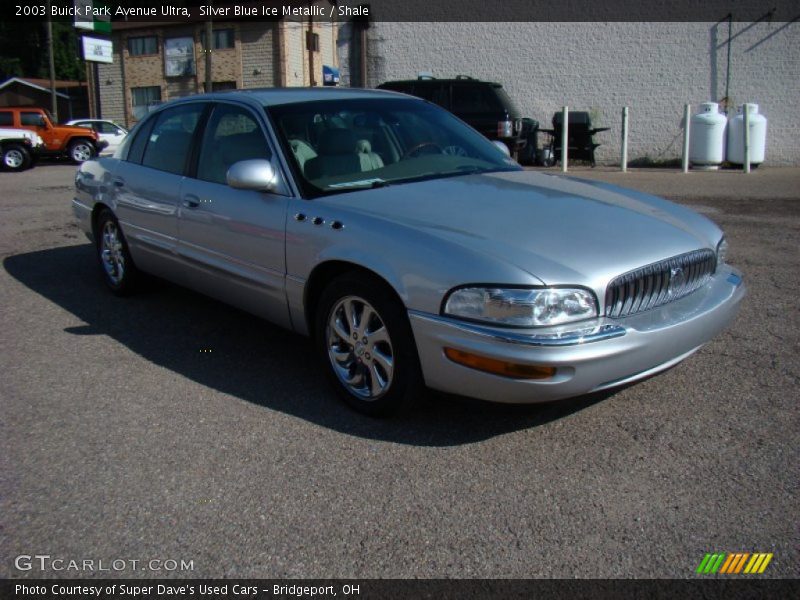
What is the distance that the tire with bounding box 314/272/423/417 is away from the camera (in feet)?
11.2

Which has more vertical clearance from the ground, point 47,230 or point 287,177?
point 287,177

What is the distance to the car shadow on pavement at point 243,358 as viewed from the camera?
3.60 meters

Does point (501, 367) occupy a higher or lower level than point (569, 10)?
lower

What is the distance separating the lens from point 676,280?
3.50m

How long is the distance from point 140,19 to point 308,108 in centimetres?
3966

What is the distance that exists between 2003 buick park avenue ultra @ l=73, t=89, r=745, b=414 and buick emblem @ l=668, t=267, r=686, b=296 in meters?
0.01

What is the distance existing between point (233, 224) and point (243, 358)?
0.81 metres

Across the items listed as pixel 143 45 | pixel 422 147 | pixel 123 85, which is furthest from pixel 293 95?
pixel 123 85

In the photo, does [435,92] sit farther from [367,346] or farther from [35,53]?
[35,53]

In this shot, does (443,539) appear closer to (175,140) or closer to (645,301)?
(645,301)

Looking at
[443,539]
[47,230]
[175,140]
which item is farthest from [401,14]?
[443,539]

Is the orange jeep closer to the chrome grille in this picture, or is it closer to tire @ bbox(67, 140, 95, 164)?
tire @ bbox(67, 140, 95, 164)

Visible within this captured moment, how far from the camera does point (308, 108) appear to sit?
4.49 metres

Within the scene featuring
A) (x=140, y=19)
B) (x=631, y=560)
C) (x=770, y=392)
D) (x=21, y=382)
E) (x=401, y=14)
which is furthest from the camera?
(x=140, y=19)
